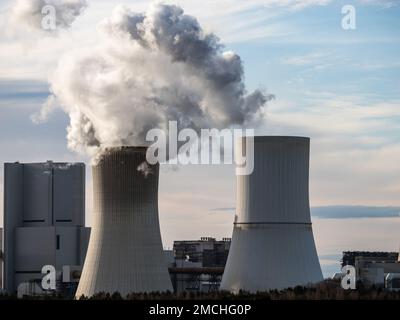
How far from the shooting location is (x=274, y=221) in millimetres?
41875

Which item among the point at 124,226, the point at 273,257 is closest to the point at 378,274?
the point at 273,257

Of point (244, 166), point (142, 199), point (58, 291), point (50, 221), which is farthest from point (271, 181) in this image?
point (50, 221)

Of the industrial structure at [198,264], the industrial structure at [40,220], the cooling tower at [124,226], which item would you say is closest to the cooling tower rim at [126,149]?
the cooling tower at [124,226]

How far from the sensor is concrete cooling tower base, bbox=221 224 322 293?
4188 cm

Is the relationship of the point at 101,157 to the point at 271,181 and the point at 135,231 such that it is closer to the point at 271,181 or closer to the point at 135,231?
the point at 135,231

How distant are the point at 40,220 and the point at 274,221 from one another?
65.1 feet

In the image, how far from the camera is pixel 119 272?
138ft

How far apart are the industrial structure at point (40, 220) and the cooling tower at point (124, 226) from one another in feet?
48.0

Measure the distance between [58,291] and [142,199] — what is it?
12592 millimetres

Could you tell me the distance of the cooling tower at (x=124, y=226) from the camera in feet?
136

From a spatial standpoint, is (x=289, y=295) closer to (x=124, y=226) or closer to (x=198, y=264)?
(x=124, y=226)

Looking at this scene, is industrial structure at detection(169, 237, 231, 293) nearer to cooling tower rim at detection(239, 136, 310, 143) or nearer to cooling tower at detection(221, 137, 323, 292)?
cooling tower at detection(221, 137, 323, 292)

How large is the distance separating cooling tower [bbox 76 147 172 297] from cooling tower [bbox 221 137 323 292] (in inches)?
123

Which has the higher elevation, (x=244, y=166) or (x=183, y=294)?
(x=244, y=166)
